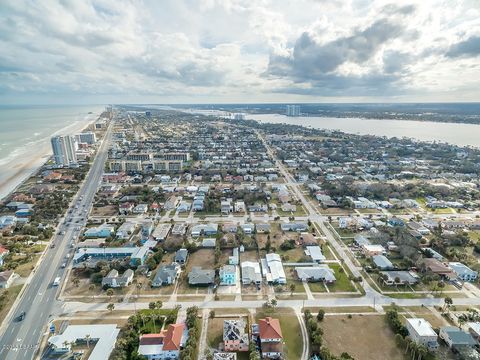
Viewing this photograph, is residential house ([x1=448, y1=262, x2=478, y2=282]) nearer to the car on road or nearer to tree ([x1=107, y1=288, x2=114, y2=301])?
tree ([x1=107, y1=288, x2=114, y2=301])

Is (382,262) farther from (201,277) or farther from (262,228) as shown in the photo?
(201,277)

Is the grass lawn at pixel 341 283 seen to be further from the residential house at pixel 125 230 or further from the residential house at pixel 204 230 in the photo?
the residential house at pixel 125 230

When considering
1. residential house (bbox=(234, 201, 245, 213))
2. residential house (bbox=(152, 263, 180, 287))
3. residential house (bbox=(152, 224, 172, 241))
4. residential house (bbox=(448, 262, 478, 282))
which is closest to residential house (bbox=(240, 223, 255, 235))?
residential house (bbox=(234, 201, 245, 213))

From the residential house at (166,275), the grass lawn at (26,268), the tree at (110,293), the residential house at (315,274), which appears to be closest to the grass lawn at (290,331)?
the residential house at (315,274)

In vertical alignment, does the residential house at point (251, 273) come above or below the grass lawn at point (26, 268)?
above

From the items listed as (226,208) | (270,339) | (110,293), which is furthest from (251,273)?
(226,208)
